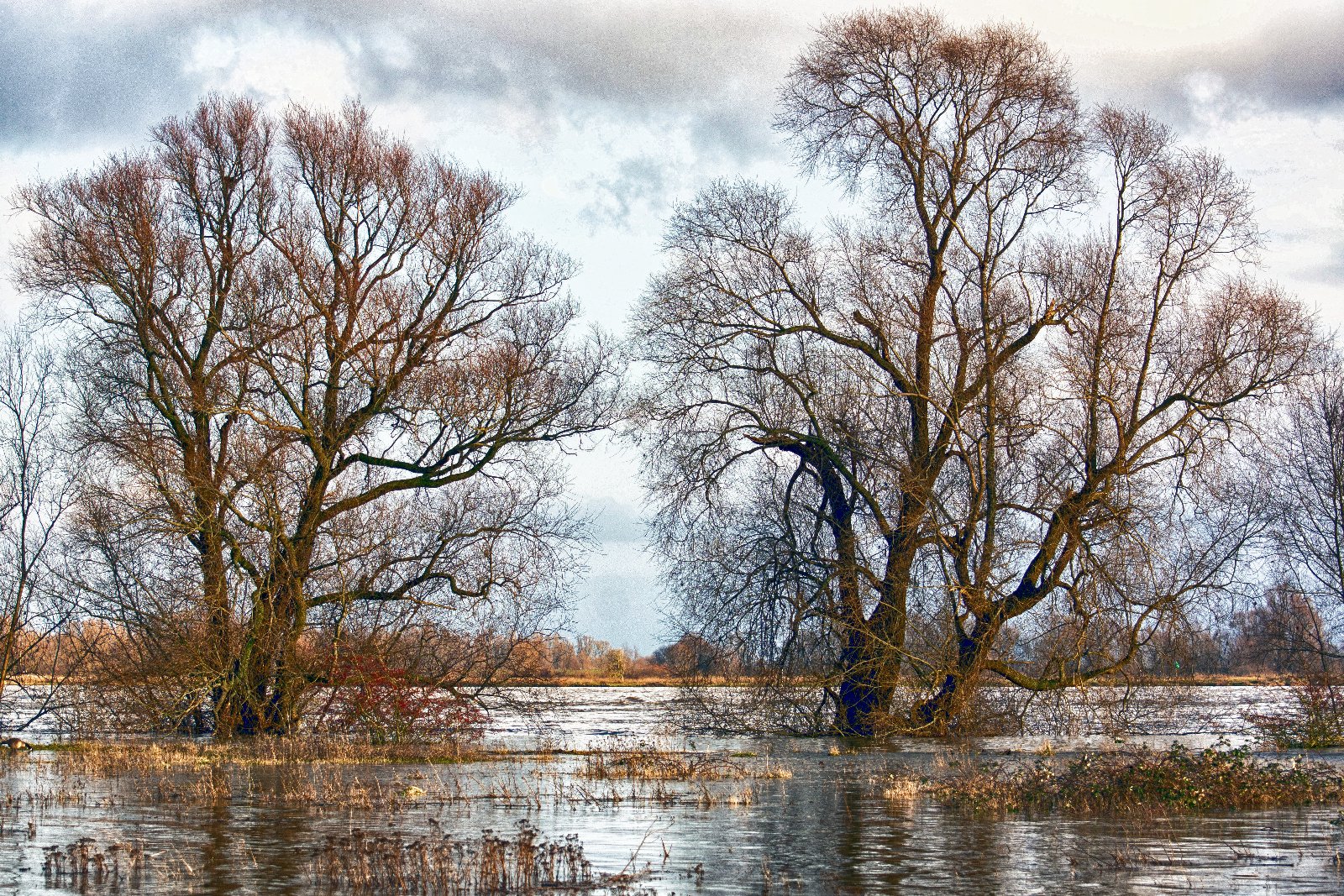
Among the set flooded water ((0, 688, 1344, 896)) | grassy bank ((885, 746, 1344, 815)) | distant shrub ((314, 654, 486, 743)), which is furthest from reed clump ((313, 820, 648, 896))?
distant shrub ((314, 654, 486, 743))

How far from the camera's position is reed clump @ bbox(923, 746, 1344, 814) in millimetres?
17109

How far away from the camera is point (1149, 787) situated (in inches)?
679

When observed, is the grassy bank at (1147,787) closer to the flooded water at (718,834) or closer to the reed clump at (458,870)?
the flooded water at (718,834)

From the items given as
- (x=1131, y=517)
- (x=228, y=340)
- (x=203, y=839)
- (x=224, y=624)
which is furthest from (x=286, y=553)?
(x=1131, y=517)

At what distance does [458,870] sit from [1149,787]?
10.0 meters

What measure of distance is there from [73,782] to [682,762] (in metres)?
9.88

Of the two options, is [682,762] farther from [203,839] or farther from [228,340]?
[228,340]

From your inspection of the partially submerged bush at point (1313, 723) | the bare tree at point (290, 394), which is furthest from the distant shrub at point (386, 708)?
the partially submerged bush at point (1313, 723)

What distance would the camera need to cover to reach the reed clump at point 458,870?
11.0m

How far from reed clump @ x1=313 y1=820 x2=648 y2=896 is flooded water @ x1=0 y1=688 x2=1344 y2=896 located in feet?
1.06

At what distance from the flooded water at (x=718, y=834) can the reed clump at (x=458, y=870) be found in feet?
1.06

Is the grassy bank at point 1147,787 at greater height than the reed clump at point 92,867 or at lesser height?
lesser

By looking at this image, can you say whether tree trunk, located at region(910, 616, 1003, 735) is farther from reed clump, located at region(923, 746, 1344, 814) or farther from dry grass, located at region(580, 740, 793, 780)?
reed clump, located at region(923, 746, 1344, 814)

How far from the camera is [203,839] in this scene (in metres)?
14.0
